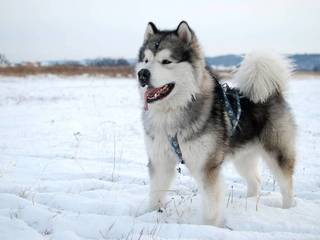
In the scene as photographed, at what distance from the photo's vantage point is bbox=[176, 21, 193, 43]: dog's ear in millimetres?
3975

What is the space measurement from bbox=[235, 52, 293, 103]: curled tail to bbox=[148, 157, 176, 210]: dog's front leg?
49.2 inches

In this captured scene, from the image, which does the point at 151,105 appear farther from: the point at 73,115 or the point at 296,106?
the point at 296,106

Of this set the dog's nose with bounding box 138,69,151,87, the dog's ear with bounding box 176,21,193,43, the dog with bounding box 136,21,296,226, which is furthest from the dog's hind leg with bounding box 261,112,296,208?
the dog's nose with bounding box 138,69,151,87

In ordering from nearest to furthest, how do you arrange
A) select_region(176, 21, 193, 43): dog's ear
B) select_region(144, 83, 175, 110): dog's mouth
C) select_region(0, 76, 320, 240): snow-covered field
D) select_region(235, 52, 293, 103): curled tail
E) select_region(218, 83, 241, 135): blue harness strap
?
1. select_region(0, 76, 320, 240): snow-covered field
2. select_region(144, 83, 175, 110): dog's mouth
3. select_region(176, 21, 193, 43): dog's ear
4. select_region(218, 83, 241, 135): blue harness strap
5. select_region(235, 52, 293, 103): curled tail

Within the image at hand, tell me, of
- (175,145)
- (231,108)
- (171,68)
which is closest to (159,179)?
(175,145)

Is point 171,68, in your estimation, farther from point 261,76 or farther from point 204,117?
point 261,76

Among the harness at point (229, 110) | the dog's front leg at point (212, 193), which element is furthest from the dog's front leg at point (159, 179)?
the dog's front leg at point (212, 193)

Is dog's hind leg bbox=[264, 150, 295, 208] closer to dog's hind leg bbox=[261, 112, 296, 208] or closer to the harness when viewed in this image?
dog's hind leg bbox=[261, 112, 296, 208]

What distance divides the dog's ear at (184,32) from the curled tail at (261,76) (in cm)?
92

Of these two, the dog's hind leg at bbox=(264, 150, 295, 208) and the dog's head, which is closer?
the dog's head

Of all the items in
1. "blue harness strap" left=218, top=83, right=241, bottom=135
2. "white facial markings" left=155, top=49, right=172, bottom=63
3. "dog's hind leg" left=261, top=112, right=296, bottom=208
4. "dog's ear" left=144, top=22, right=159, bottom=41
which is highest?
"dog's ear" left=144, top=22, right=159, bottom=41

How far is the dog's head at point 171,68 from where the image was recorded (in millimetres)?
3676

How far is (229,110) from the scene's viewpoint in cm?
411

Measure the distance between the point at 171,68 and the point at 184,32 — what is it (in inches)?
19.3
